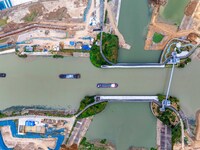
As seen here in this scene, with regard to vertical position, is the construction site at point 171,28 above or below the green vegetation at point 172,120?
above

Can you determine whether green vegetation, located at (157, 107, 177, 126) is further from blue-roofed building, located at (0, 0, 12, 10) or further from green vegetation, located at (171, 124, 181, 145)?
blue-roofed building, located at (0, 0, 12, 10)

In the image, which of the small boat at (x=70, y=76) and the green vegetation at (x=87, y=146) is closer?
the green vegetation at (x=87, y=146)

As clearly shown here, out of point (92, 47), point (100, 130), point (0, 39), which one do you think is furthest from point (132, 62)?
point (0, 39)

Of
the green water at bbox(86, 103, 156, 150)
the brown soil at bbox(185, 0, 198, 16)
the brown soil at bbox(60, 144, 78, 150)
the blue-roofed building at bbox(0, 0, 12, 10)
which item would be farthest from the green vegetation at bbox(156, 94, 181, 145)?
the blue-roofed building at bbox(0, 0, 12, 10)

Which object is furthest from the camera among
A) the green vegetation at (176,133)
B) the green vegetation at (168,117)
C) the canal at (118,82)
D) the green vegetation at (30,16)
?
the green vegetation at (30,16)

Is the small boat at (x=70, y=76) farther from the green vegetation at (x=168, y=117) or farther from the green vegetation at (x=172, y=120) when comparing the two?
the green vegetation at (x=168, y=117)

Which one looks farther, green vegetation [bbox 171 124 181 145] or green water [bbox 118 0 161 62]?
green water [bbox 118 0 161 62]

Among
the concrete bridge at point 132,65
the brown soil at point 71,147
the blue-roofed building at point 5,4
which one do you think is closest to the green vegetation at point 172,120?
the concrete bridge at point 132,65
